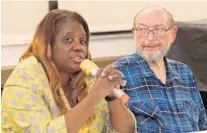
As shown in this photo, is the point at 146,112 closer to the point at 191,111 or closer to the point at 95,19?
the point at 191,111

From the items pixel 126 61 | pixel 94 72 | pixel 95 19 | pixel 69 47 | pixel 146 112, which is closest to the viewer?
pixel 94 72

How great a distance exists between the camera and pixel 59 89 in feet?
5.78

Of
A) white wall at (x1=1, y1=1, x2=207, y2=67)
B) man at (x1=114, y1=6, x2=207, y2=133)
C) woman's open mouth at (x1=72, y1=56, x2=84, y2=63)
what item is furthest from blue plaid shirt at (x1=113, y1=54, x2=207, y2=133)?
white wall at (x1=1, y1=1, x2=207, y2=67)

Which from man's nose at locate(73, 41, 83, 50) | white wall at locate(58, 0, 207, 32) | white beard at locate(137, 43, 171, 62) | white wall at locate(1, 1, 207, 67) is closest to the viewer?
man's nose at locate(73, 41, 83, 50)

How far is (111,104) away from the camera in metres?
1.80

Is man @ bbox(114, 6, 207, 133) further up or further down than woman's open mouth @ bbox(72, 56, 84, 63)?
further down

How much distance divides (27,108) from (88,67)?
262 millimetres

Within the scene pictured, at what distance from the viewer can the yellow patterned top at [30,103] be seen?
1617 millimetres

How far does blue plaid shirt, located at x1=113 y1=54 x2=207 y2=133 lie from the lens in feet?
6.80

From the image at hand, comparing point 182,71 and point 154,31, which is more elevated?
point 154,31

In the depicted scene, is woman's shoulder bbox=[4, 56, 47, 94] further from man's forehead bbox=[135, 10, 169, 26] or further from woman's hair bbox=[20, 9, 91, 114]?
man's forehead bbox=[135, 10, 169, 26]

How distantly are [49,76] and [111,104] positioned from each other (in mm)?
269

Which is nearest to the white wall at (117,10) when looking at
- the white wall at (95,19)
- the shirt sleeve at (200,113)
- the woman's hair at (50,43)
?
the white wall at (95,19)

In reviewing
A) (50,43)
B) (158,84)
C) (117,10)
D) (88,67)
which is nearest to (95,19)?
(117,10)
